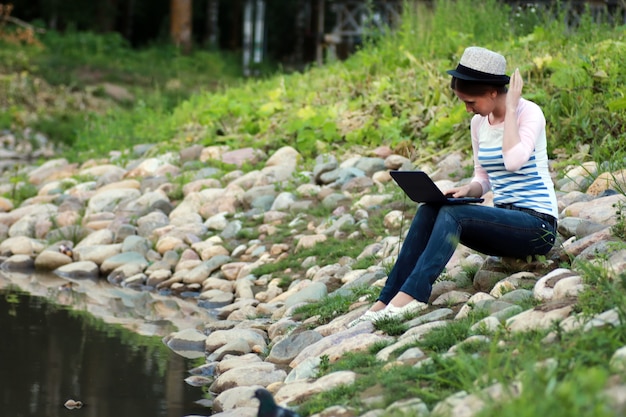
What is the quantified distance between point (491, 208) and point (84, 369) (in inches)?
90.5

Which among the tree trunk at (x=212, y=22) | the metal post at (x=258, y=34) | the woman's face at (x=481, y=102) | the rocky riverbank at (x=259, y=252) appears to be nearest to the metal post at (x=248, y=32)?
the metal post at (x=258, y=34)

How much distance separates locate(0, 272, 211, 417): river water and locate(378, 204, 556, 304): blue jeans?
1.13 meters

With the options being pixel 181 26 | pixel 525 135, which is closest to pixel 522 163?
pixel 525 135

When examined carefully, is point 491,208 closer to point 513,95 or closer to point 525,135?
point 525,135

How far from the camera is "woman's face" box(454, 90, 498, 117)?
4.83 metres

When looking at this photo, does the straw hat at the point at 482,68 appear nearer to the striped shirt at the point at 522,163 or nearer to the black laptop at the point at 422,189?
the striped shirt at the point at 522,163

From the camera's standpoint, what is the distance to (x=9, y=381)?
16.8ft

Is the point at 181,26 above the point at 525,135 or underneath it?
underneath

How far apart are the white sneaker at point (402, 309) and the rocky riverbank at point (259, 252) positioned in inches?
3.9

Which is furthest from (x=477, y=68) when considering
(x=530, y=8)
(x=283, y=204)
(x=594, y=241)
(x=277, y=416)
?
(x=530, y=8)

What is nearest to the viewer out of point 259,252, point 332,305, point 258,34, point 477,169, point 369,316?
point 369,316

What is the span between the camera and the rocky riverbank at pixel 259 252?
460cm

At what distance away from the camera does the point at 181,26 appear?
22.1 m

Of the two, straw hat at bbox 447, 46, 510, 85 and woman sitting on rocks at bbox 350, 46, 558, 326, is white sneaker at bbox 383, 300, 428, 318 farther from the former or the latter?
straw hat at bbox 447, 46, 510, 85
